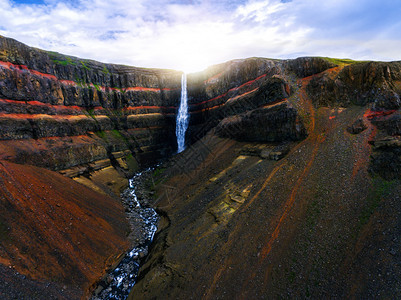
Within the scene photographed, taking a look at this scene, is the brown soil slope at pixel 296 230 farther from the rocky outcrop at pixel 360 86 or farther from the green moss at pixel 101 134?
the green moss at pixel 101 134

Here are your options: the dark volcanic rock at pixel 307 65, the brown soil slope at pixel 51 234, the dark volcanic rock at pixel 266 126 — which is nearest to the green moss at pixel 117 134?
the brown soil slope at pixel 51 234

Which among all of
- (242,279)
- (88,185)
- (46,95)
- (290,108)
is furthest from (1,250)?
(290,108)

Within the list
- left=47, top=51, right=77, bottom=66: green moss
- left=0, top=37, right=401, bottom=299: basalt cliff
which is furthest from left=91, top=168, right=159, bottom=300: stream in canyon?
left=47, top=51, right=77, bottom=66: green moss

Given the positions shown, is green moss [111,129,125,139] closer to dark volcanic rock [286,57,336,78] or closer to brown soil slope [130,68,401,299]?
brown soil slope [130,68,401,299]

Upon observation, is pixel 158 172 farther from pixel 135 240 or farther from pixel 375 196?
pixel 375 196

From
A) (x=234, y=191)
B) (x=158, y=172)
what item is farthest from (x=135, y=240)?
(x=158, y=172)

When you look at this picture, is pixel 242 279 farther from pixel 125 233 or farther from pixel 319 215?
pixel 125 233
